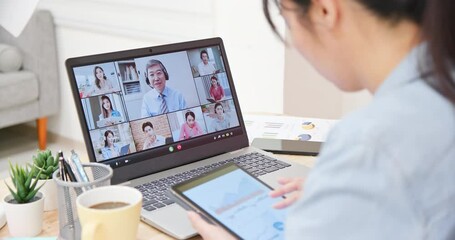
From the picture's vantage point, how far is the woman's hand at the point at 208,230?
0.85 metres

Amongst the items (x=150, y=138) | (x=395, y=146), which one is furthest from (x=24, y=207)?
(x=395, y=146)

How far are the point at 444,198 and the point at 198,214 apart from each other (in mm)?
390

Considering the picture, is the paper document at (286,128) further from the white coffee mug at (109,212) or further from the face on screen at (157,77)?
the white coffee mug at (109,212)

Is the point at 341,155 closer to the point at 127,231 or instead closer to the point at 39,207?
the point at 127,231

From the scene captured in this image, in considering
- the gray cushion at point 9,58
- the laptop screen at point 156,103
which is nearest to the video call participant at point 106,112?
the laptop screen at point 156,103

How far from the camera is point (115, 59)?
115 centimetres

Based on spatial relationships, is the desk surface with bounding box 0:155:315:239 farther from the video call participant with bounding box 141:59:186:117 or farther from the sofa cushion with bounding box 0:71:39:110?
the sofa cushion with bounding box 0:71:39:110

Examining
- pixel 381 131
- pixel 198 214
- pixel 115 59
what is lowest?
pixel 198 214

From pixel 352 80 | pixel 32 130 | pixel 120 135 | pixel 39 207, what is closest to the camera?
pixel 352 80

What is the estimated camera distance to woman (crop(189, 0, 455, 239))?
55cm

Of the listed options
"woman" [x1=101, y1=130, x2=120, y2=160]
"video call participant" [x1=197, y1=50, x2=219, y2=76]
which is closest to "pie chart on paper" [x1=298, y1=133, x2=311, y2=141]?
"video call participant" [x1=197, y1=50, x2=219, y2=76]

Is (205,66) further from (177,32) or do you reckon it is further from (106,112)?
(177,32)

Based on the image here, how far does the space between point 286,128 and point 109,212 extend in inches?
29.8

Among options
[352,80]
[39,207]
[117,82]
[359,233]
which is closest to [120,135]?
[117,82]
